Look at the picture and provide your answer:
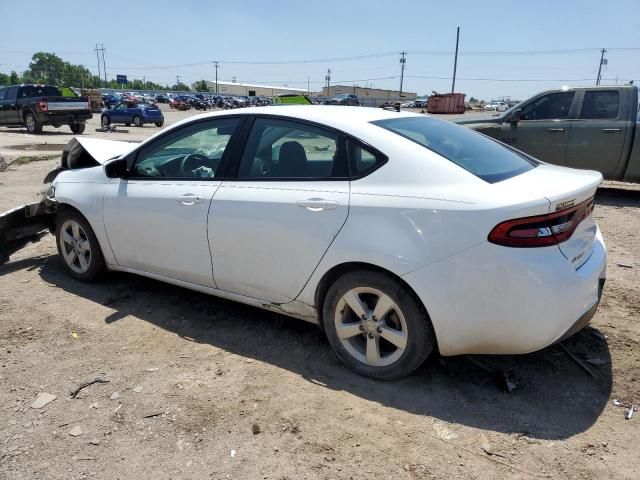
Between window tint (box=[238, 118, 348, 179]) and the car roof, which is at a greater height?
the car roof

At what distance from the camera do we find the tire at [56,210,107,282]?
166 inches

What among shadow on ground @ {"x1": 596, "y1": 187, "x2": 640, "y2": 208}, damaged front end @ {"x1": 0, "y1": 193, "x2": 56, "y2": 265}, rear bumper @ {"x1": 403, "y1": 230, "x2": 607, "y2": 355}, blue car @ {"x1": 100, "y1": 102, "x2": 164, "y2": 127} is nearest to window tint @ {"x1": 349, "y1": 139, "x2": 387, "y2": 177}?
rear bumper @ {"x1": 403, "y1": 230, "x2": 607, "y2": 355}

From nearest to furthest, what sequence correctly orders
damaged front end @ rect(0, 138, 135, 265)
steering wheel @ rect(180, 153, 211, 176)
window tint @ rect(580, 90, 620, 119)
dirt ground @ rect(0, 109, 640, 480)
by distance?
dirt ground @ rect(0, 109, 640, 480)
steering wheel @ rect(180, 153, 211, 176)
damaged front end @ rect(0, 138, 135, 265)
window tint @ rect(580, 90, 620, 119)

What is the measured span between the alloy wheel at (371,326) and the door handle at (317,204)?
1.64 ft

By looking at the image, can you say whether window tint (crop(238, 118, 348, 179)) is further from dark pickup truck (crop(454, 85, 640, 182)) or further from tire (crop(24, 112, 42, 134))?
tire (crop(24, 112, 42, 134))

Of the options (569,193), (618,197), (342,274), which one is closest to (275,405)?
(342,274)

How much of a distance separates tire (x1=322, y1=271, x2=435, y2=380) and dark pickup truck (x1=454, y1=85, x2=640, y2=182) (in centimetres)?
646

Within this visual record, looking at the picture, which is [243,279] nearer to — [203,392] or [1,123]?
[203,392]

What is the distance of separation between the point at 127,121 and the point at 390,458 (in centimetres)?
2926

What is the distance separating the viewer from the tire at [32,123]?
20188 millimetres

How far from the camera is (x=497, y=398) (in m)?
2.74

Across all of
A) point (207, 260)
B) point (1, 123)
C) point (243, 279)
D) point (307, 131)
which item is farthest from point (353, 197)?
point (1, 123)

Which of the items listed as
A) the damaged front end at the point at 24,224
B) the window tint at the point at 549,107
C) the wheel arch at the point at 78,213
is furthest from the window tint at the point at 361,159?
the window tint at the point at 549,107

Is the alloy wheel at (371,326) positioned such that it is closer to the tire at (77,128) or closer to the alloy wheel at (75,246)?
the alloy wheel at (75,246)
